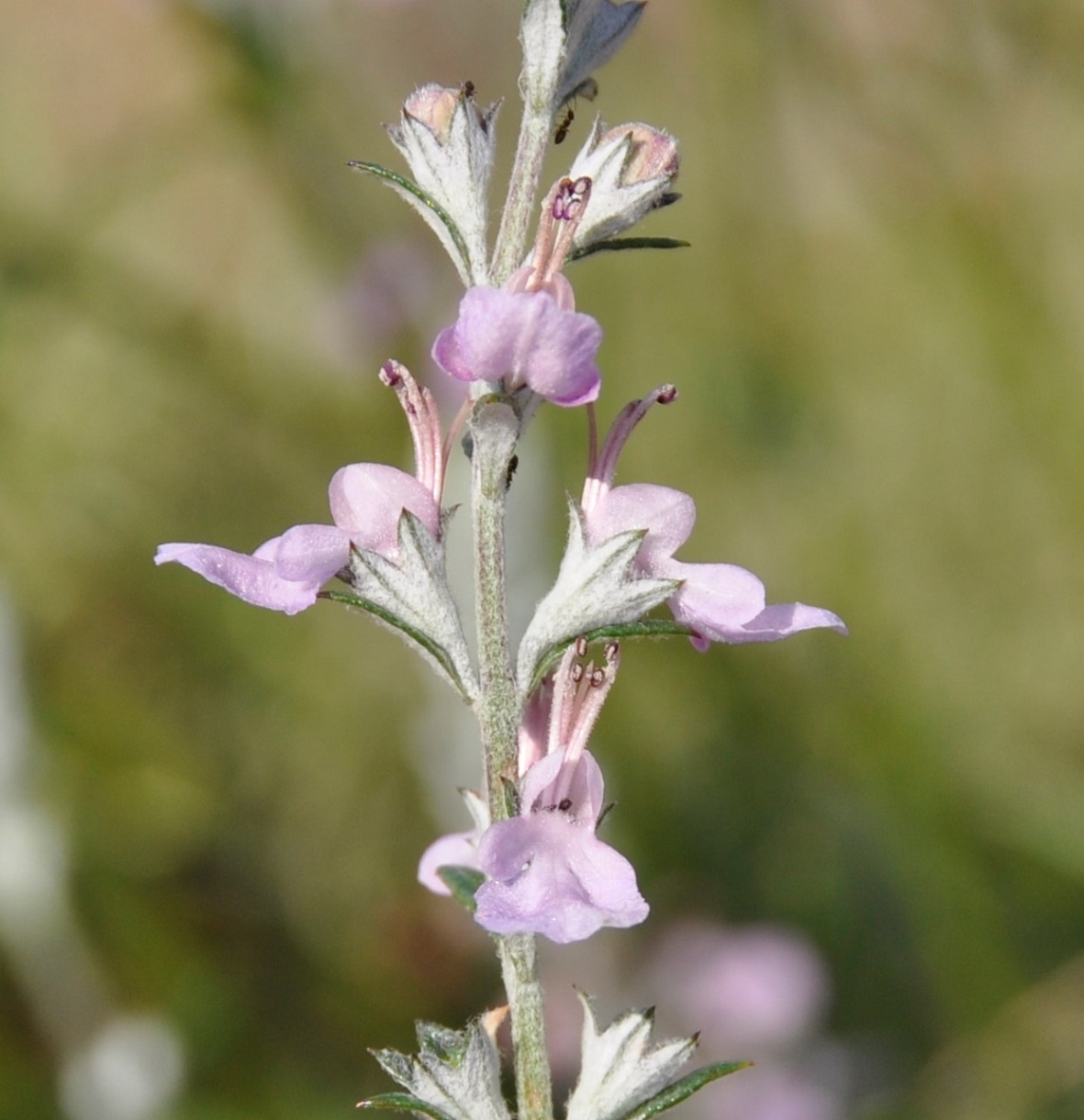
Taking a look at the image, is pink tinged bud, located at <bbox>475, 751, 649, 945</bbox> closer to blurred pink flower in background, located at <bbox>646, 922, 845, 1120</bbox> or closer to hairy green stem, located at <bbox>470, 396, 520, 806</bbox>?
hairy green stem, located at <bbox>470, 396, 520, 806</bbox>

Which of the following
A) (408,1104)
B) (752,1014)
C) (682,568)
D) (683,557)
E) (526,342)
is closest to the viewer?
(526,342)

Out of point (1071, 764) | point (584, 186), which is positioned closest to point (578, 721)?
point (584, 186)

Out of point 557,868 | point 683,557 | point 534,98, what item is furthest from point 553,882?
point 683,557

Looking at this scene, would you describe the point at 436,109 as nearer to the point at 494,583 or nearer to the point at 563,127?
the point at 563,127

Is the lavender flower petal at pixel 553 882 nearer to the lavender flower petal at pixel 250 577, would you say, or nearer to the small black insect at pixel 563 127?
the lavender flower petal at pixel 250 577

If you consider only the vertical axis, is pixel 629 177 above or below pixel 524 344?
above

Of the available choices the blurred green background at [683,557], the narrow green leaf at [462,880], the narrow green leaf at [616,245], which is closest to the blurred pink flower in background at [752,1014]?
the blurred green background at [683,557]

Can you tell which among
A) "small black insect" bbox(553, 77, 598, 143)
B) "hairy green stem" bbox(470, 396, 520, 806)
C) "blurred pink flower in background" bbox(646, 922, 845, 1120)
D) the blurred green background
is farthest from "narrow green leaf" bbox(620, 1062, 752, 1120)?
"blurred pink flower in background" bbox(646, 922, 845, 1120)
